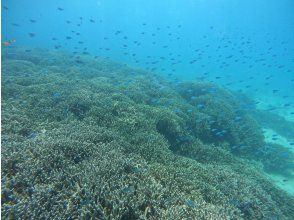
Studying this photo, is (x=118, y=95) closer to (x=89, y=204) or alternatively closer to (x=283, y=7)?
(x=89, y=204)

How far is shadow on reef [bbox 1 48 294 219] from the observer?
16.1 feet

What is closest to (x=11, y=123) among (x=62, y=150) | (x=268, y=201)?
(x=62, y=150)

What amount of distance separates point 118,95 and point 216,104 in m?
7.59

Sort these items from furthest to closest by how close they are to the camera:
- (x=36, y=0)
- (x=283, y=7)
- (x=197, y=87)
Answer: (x=283, y=7) < (x=36, y=0) < (x=197, y=87)

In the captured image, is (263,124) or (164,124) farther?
(263,124)

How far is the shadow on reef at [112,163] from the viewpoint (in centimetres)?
491

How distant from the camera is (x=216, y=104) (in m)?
16.8

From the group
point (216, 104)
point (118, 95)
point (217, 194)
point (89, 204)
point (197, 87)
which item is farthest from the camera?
point (197, 87)

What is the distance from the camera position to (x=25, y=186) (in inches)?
206

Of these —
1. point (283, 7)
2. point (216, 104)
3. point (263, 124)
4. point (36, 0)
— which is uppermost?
point (283, 7)

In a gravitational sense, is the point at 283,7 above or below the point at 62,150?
above

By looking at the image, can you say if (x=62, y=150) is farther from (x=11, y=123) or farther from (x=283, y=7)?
(x=283, y=7)

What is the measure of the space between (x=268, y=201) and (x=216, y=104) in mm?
9419

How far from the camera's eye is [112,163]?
608 centimetres
